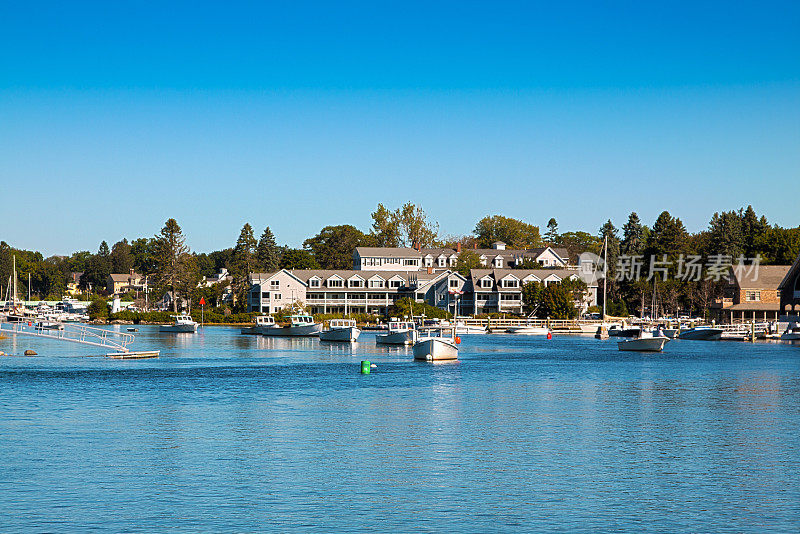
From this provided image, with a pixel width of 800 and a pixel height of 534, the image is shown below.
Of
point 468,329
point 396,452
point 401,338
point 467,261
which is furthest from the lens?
point 467,261

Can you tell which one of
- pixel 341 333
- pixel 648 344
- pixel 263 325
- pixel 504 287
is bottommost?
pixel 648 344

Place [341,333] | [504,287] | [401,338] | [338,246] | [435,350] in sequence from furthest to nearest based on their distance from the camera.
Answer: [338,246] < [504,287] < [341,333] < [401,338] < [435,350]

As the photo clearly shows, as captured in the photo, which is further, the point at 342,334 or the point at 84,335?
the point at 342,334

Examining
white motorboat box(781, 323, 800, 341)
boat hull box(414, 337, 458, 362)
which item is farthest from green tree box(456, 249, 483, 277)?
boat hull box(414, 337, 458, 362)

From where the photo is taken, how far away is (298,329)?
115m

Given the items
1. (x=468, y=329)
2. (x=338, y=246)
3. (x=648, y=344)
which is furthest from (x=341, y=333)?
(x=338, y=246)

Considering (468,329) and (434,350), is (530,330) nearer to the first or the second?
(468,329)

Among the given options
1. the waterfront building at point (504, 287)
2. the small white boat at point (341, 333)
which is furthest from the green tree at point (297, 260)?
the small white boat at point (341, 333)

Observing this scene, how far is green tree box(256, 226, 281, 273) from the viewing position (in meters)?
189

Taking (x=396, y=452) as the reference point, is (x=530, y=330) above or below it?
above

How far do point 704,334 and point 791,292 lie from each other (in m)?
22.4

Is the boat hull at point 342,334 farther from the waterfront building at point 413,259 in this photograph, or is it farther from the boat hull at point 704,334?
the waterfront building at point 413,259

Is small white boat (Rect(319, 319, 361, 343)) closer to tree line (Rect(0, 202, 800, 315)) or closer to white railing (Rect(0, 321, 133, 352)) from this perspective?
white railing (Rect(0, 321, 133, 352))

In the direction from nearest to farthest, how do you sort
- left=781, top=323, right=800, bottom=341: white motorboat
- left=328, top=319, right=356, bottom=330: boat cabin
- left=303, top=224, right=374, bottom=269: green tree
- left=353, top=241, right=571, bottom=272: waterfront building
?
left=328, top=319, right=356, bottom=330: boat cabin, left=781, top=323, right=800, bottom=341: white motorboat, left=353, top=241, right=571, bottom=272: waterfront building, left=303, top=224, right=374, bottom=269: green tree
